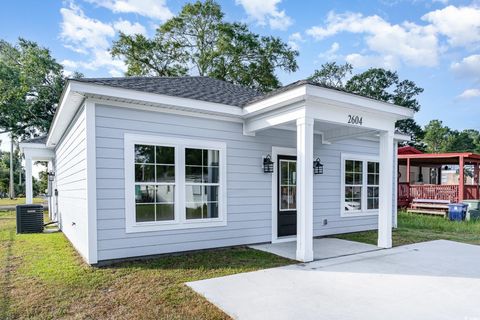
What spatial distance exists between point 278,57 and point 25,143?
51.6 feet

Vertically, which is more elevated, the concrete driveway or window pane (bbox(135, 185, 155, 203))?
window pane (bbox(135, 185, 155, 203))

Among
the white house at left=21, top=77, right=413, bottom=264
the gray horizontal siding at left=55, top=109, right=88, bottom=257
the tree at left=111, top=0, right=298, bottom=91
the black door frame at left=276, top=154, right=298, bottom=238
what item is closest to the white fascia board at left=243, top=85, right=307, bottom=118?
the white house at left=21, top=77, right=413, bottom=264

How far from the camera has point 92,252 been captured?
4.59 metres

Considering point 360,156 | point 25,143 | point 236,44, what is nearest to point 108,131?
point 360,156

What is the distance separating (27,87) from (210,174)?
17619 millimetres

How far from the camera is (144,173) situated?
508cm

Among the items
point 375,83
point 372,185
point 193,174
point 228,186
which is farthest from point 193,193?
point 375,83

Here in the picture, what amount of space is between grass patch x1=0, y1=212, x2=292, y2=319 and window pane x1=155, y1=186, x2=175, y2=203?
3.29ft

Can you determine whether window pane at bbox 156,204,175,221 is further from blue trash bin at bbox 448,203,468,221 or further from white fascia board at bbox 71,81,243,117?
blue trash bin at bbox 448,203,468,221

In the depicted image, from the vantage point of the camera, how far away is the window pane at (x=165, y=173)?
17.1 feet

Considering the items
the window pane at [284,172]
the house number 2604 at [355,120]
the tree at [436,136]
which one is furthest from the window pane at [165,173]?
the tree at [436,136]

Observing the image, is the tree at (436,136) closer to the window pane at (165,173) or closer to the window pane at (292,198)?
the window pane at (292,198)

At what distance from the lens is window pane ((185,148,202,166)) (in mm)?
5507

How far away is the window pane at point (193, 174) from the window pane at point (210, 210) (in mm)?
519
